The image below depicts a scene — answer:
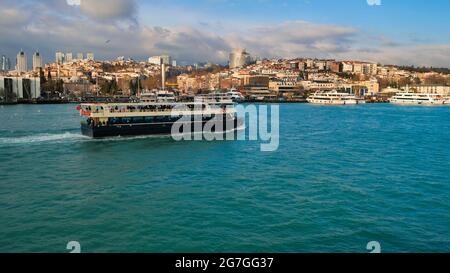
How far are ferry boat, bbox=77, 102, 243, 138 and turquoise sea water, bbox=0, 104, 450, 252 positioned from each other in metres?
1.75

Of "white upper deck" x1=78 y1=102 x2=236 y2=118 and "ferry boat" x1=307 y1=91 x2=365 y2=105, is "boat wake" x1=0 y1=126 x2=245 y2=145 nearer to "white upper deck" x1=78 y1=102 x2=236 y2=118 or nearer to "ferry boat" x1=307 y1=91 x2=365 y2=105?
"white upper deck" x1=78 y1=102 x2=236 y2=118

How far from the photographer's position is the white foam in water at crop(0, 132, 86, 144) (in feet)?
36.3

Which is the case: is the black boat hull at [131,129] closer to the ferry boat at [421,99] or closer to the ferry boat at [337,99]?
the ferry boat at [337,99]

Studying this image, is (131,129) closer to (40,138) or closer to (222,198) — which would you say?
(40,138)

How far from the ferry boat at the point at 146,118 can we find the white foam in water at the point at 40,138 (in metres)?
0.46

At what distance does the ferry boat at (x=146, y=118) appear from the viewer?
39.9 ft

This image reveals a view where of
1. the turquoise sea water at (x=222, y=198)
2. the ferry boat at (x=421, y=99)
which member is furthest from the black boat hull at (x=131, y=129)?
the ferry boat at (x=421, y=99)

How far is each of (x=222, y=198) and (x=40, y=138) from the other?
812 centimetres
